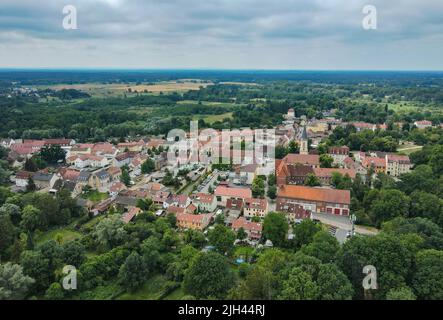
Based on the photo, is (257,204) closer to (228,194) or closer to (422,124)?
(228,194)

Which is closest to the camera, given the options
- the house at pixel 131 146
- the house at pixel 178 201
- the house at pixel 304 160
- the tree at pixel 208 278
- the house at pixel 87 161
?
the tree at pixel 208 278

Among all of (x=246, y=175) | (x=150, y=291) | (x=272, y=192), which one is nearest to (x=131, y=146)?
(x=246, y=175)

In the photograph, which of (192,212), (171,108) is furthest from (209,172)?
(171,108)

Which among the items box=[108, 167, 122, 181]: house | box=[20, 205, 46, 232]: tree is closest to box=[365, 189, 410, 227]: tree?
box=[20, 205, 46, 232]: tree

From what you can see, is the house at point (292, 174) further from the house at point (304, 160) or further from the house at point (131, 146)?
the house at point (131, 146)

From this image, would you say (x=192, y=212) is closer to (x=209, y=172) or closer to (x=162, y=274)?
(x=162, y=274)

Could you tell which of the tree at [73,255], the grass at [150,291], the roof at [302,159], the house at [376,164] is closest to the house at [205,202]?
the grass at [150,291]
